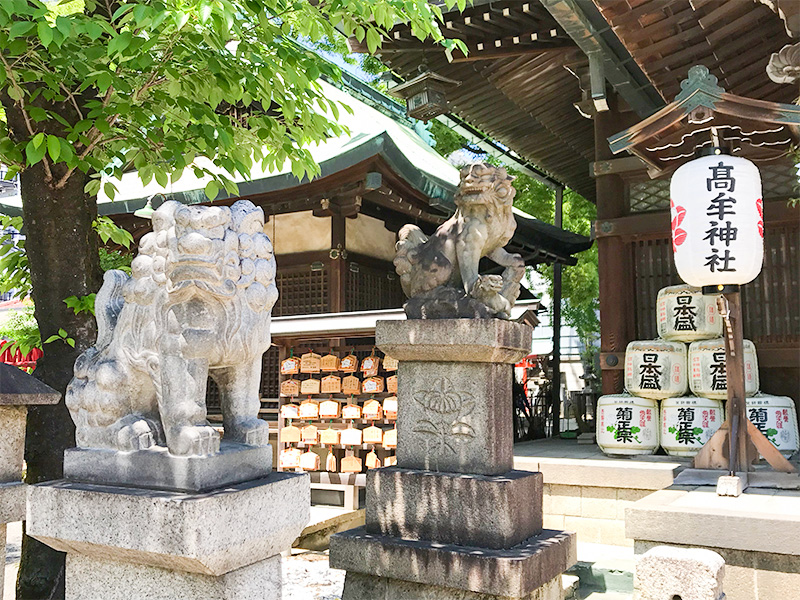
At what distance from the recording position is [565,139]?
40.2ft

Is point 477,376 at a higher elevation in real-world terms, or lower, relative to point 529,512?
higher

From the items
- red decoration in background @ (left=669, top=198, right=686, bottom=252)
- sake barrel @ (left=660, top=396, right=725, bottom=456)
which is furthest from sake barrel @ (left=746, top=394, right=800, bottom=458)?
red decoration in background @ (left=669, top=198, right=686, bottom=252)

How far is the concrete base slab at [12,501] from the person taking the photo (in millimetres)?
3467

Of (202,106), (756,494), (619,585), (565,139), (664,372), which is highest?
(565,139)

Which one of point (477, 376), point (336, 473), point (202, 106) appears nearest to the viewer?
point (477, 376)

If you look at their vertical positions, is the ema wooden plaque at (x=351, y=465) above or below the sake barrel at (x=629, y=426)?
below

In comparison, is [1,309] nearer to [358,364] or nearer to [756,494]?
[358,364]

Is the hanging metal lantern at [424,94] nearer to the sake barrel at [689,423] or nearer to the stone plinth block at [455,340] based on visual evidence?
the sake barrel at [689,423]

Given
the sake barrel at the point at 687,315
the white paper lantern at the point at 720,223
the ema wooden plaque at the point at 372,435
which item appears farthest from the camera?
the ema wooden plaque at the point at 372,435

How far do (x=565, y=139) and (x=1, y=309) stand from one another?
1781 centimetres

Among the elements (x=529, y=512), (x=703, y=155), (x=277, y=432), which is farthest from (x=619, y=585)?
(x=277, y=432)

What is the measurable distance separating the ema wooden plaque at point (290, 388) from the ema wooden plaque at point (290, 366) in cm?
15

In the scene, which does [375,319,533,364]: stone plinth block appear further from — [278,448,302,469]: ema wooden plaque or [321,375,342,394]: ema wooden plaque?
[278,448,302,469]: ema wooden plaque

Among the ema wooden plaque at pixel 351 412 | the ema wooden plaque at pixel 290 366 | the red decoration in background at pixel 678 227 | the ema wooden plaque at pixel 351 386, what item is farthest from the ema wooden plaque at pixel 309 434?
the red decoration in background at pixel 678 227
